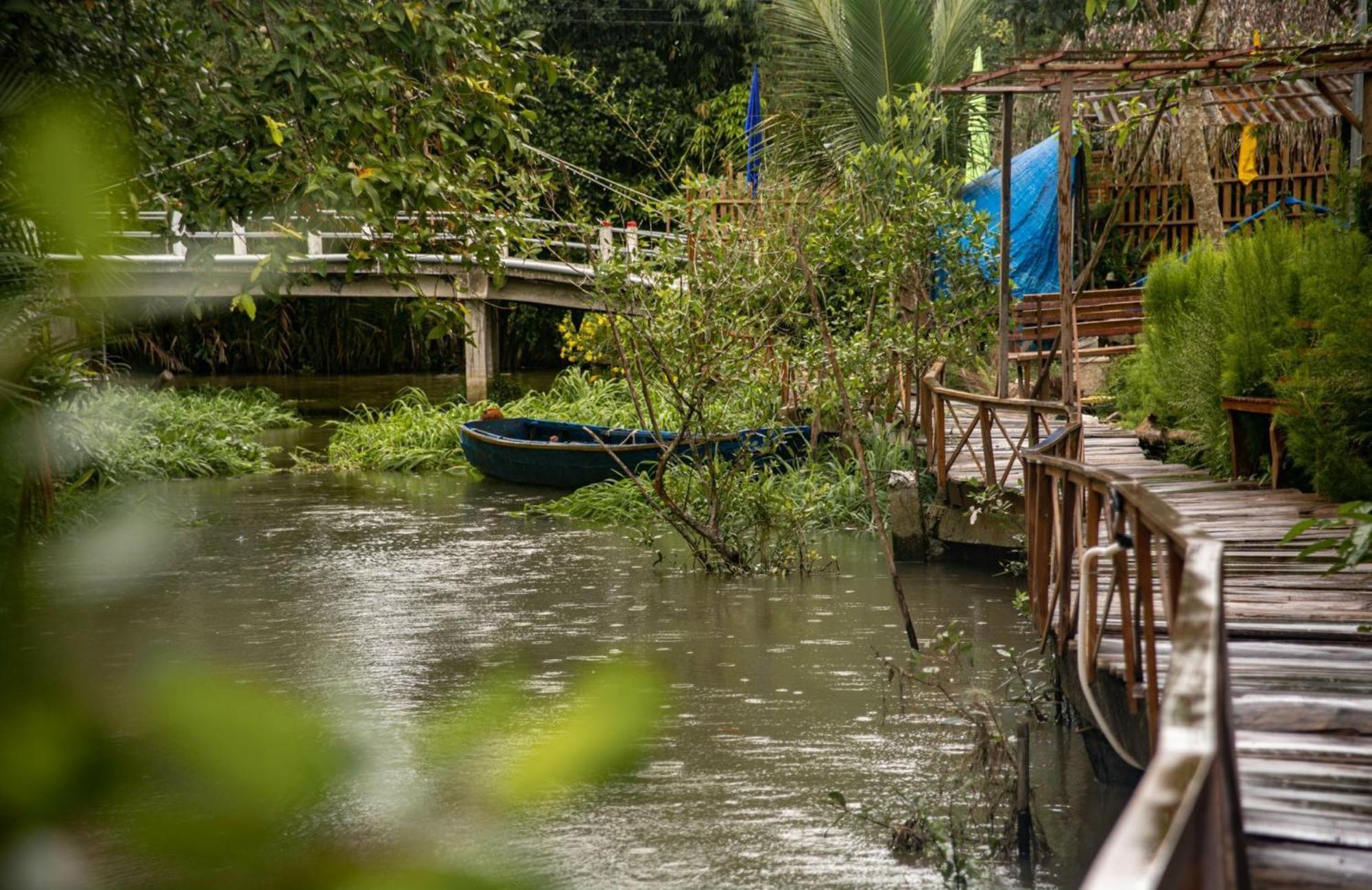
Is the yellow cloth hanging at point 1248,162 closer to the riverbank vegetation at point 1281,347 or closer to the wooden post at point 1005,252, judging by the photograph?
the riverbank vegetation at point 1281,347

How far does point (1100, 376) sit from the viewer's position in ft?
47.1

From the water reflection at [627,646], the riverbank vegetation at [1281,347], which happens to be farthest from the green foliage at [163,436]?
the riverbank vegetation at [1281,347]

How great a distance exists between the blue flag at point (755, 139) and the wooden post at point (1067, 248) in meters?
4.33

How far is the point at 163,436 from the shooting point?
17891mm

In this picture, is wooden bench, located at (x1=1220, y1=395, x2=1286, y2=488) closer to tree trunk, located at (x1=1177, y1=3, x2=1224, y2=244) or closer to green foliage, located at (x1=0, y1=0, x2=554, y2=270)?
green foliage, located at (x1=0, y1=0, x2=554, y2=270)

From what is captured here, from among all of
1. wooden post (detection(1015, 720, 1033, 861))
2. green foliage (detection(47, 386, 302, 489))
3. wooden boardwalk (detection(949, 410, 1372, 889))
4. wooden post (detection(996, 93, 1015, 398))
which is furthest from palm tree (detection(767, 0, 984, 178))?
wooden post (detection(1015, 720, 1033, 861))

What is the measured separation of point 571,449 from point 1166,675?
11.9 meters

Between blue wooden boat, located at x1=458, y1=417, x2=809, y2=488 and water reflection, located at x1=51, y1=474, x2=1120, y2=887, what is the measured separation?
72cm

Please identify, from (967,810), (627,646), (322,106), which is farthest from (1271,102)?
(322,106)

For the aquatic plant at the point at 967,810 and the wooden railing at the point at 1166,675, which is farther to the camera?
the aquatic plant at the point at 967,810

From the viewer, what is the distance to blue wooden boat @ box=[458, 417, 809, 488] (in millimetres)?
13125

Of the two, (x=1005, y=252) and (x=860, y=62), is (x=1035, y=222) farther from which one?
(x=1005, y=252)

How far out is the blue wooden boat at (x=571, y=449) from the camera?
13125mm

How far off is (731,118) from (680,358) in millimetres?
15241
